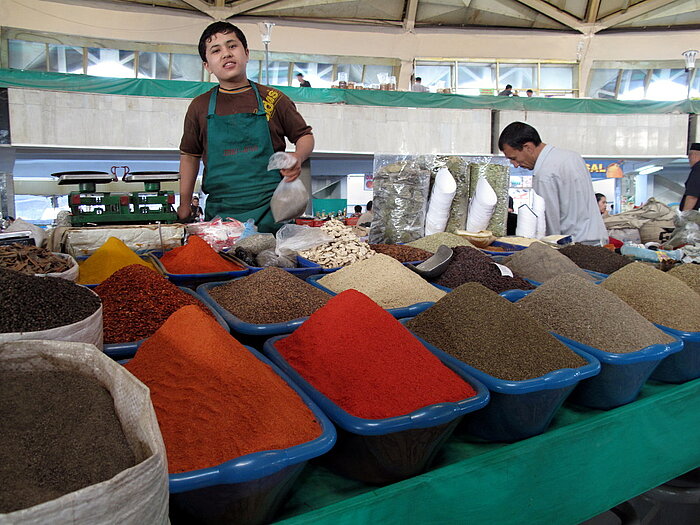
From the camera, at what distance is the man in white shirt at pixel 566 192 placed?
265 cm

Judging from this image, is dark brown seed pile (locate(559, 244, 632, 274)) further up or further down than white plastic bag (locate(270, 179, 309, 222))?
further down

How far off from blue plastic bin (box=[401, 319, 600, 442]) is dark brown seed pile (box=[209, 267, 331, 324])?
1.18ft

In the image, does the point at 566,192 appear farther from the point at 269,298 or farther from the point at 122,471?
the point at 122,471

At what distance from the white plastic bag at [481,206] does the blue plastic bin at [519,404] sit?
1.40 m

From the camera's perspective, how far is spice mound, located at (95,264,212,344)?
2.82 ft

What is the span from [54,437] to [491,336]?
0.62 metres

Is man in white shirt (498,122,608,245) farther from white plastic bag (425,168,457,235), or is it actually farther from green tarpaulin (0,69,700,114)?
green tarpaulin (0,69,700,114)

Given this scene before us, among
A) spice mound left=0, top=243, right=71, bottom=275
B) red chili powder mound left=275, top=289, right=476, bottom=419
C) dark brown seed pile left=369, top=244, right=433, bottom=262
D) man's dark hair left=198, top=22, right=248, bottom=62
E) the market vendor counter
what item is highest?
man's dark hair left=198, top=22, right=248, bottom=62

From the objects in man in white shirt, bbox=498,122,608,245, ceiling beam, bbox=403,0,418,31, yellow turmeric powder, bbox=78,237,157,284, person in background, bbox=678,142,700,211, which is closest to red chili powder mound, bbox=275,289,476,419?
yellow turmeric powder, bbox=78,237,157,284

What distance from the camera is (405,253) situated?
1600 millimetres

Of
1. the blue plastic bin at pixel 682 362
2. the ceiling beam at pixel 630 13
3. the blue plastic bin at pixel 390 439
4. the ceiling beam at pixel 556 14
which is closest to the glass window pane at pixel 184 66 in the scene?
the ceiling beam at pixel 556 14

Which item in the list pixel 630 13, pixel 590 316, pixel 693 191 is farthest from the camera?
pixel 630 13

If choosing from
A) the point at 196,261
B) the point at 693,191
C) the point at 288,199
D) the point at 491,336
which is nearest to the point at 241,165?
the point at 288,199

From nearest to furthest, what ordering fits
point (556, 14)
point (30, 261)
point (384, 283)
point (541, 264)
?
point (30, 261) < point (384, 283) < point (541, 264) < point (556, 14)
